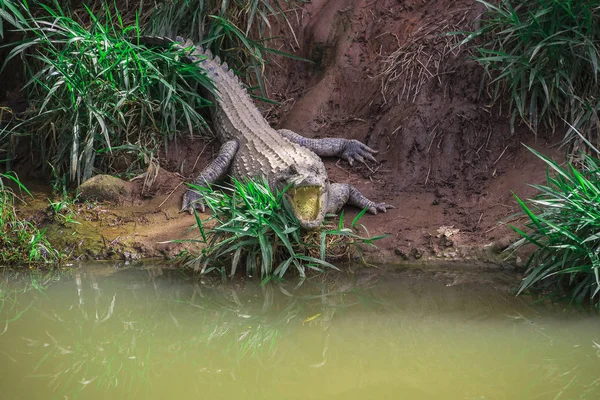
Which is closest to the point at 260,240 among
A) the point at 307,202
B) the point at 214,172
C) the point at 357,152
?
the point at 307,202

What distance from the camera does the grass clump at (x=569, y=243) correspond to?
4.11m

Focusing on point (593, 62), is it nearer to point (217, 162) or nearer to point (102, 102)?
point (217, 162)

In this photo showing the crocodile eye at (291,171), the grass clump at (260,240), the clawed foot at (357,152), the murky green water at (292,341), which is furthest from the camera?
the clawed foot at (357,152)

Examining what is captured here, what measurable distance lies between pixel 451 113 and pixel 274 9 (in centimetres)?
260

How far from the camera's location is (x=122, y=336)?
385cm

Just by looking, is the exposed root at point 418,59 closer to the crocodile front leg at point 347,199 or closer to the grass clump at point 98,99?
the crocodile front leg at point 347,199

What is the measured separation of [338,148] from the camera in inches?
258

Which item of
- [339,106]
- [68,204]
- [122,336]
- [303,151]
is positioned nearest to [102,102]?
[68,204]

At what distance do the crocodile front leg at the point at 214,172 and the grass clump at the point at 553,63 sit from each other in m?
2.50

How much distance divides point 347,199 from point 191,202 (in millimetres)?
1408

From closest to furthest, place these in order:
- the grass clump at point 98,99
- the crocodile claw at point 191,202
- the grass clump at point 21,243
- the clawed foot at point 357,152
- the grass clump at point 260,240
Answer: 1. the grass clump at point 260,240
2. the grass clump at point 21,243
3. the crocodile claw at point 191,202
4. the grass clump at point 98,99
5. the clawed foot at point 357,152

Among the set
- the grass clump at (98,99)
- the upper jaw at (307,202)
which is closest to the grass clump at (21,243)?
the grass clump at (98,99)

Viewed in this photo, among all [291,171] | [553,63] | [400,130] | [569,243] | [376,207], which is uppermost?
[553,63]

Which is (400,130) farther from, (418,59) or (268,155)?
(268,155)
